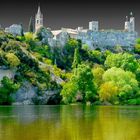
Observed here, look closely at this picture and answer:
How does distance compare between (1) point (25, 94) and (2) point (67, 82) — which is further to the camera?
(2) point (67, 82)

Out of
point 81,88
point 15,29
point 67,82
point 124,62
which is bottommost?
point 81,88

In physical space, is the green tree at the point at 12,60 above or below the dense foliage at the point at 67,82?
above

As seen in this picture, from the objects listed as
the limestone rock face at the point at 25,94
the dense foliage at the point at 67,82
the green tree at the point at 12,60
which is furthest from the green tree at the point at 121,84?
the green tree at the point at 12,60

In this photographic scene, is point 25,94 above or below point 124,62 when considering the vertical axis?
below

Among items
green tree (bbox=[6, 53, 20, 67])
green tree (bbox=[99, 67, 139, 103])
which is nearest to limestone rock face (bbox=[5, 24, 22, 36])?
green tree (bbox=[99, 67, 139, 103])

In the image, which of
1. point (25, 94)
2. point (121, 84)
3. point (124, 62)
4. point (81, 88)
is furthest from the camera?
point (124, 62)

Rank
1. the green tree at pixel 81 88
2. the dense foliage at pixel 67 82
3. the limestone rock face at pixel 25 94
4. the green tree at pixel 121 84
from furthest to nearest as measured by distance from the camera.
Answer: the green tree at pixel 121 84 < the dense foliage at pixel 67 82 < the green tree at pixel 81 88 < the limestone rock face at pixel 25 94

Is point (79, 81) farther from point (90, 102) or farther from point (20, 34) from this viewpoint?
point (20, 34)

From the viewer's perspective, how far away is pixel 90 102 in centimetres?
10088

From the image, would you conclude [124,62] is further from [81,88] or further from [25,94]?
[25,94]

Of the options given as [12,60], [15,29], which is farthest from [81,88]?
[15,29]

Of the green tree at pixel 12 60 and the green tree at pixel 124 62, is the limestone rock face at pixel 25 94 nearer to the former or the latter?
the green tree at pixel 12 60

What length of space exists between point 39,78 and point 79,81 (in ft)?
34.2

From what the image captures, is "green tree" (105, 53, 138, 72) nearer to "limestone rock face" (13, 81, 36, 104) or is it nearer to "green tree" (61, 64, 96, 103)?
"green tree" (61, 64, 96, 103)
